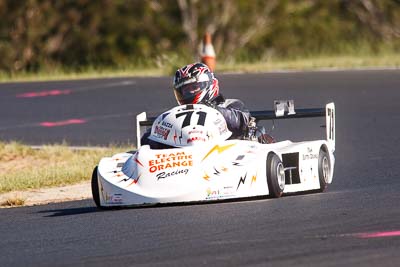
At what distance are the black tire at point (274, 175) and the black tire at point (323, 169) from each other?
25.5 inches

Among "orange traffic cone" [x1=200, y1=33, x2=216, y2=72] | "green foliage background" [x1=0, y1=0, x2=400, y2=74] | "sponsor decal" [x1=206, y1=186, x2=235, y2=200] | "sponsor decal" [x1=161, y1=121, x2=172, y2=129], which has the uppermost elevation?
"green foliage background" [x1=0, y1=0, x2=400, y2=74]

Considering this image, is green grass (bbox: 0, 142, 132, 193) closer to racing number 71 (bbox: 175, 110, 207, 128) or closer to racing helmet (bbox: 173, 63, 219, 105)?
racing helmet (bbox: 173, 63, 219, 105)

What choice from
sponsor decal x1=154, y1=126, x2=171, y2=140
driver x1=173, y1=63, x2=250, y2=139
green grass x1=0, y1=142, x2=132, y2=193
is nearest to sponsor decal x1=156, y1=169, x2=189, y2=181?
sponsor decal x1=154, y1=126, x2=171, y2=140

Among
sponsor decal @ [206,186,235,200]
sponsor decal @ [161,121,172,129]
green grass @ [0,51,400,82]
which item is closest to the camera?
sponsor decal @ [206,186,235,200]

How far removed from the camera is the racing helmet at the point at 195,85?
12.0m

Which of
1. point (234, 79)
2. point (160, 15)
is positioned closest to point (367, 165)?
point (234, 79)

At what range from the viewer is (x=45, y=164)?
16.1m

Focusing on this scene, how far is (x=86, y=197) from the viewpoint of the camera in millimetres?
12758

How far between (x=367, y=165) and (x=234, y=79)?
375 inches

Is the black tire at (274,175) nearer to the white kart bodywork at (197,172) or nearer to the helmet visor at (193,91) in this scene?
the white kart bodywork at (197,172)

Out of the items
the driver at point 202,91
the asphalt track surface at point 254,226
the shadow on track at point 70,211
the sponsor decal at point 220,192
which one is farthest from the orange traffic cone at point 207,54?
the sponsor decal at point 220,192

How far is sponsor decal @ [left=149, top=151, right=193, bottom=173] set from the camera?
35.2ft

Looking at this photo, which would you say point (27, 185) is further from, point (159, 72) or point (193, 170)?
point (159, 72)

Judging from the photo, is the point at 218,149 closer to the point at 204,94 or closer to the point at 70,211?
the point at 204,94
